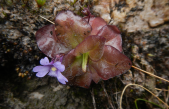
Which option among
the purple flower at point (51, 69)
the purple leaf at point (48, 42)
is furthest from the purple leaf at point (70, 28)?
the purple flower at point (51, 69)

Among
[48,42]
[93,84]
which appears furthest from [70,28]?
→ [93,84]

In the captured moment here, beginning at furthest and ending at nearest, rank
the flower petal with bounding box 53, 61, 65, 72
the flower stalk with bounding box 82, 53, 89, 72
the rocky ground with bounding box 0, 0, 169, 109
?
the rocky ground with bounding box 0, 0, 169, 109, the flower stalk with bounding box 82, 53, 89, 72, the flower petal with bounding box 53, 61, 65, 72

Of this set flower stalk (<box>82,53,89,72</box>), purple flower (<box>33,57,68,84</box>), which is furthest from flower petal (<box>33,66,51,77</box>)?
flower stalk (<box>82,53,89,72</box>)

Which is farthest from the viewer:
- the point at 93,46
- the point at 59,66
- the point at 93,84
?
the point at 93,84

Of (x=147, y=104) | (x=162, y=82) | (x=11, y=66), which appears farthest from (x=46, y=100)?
(x=162, y=82)

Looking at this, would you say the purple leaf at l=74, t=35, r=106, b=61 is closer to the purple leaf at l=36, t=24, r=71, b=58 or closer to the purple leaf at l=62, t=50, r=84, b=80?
the purple leaf at l=62, t=50, r=84, b=80

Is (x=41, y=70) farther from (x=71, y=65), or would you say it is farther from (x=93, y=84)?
(x=93, y=84)
